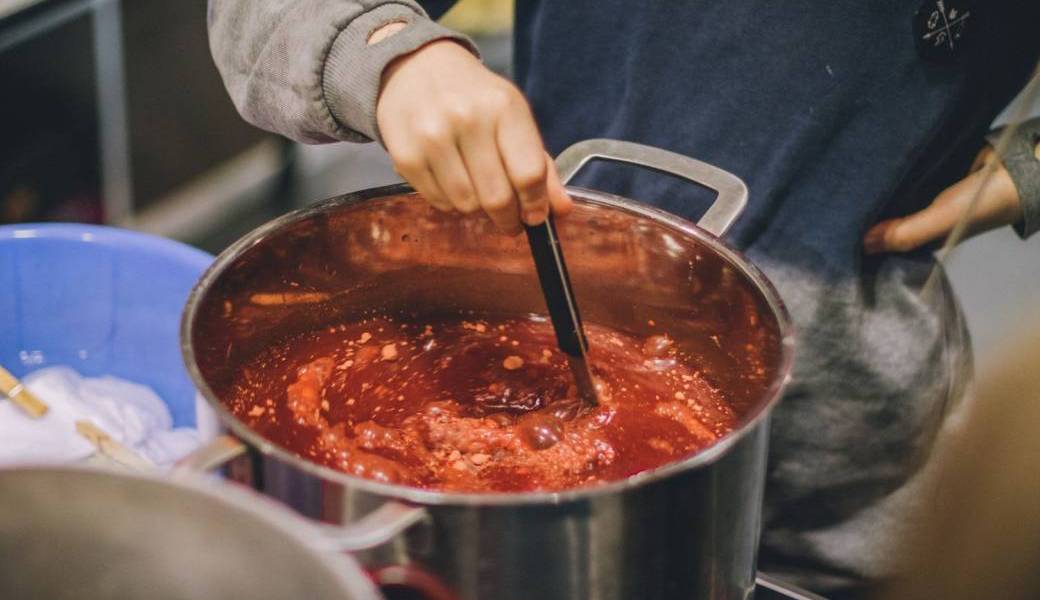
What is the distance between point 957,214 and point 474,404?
544 mm

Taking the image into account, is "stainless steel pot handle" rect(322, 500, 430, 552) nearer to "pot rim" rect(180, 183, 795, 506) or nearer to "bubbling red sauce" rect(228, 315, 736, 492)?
"pot rim" rect(180, 183, 795, 506)

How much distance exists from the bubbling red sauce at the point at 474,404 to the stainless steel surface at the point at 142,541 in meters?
0.25

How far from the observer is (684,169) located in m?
0.82

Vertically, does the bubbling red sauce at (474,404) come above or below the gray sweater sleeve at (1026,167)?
below

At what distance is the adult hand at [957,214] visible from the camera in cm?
103

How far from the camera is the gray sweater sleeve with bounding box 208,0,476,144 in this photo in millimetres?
726

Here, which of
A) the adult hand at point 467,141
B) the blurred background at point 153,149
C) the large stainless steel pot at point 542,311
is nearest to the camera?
the large stainless steel pot at point 542,311

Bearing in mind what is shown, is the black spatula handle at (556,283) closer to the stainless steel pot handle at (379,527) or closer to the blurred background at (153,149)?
the stainless steel pot handle at (379,527)

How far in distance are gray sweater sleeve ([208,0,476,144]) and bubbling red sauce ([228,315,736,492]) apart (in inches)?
7.3

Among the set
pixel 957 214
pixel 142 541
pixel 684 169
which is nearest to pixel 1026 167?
pixel 957 214

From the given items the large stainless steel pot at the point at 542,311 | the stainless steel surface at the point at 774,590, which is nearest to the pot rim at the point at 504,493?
the large stainless steel pot at the point at 542,311

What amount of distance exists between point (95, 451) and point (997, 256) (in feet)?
7.21

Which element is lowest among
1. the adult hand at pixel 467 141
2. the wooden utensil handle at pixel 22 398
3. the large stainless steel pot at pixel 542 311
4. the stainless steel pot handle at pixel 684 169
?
the wooden utensil handle at pixel 22 398

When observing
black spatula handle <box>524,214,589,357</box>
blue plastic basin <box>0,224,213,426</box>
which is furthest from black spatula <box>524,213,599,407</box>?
blue plastic basin <box>0,224,213,426</box>
